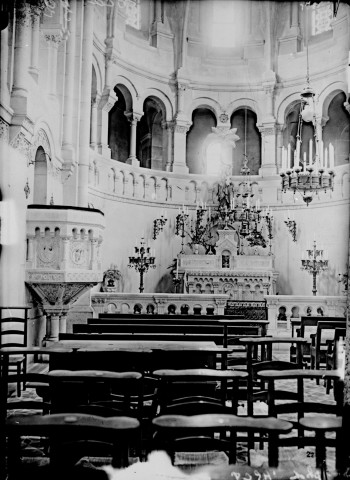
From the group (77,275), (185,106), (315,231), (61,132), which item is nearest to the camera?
(77,275)

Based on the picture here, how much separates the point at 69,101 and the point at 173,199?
18.8 feet

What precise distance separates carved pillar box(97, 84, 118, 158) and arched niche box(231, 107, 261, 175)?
13.9 feet

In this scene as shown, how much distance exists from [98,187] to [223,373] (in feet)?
35.2

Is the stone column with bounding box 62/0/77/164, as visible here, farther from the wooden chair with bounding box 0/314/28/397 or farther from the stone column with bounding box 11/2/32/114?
the wooden chair with bounding box 0/314/28/397

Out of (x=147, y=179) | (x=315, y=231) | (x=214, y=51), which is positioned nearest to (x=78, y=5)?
(x=147, y=179)

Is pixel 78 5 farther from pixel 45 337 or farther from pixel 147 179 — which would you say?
pixel 45 337

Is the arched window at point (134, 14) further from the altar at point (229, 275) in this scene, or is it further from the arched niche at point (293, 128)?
the altar at point (229, 275)

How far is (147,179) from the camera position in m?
16.4

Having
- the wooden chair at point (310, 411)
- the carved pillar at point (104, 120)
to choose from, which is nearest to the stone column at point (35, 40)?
the carved pillar at point (104, 120)

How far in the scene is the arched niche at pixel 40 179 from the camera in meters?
10.2

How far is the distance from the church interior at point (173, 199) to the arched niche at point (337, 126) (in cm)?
4

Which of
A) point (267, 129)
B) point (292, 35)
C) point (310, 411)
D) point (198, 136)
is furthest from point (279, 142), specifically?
point (310, 411)

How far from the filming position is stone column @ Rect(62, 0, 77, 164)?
1151cm

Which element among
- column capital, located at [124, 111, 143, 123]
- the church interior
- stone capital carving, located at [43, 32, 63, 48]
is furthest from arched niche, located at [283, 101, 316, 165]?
stone capital carving, located at [43, 32, 63, 48]
